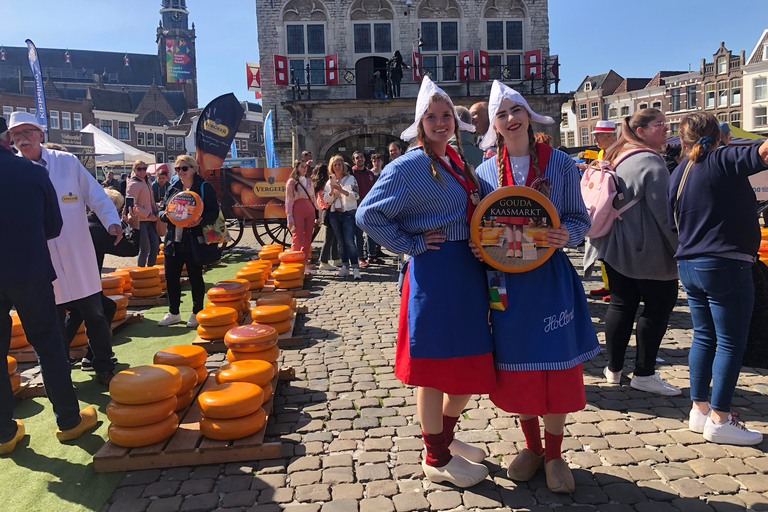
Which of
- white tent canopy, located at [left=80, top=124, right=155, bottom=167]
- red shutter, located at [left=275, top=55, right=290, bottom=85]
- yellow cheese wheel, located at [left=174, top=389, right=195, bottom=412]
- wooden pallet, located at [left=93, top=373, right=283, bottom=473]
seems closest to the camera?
wooden pallet, located at [left=93, top=373, right=283, bottom=473]

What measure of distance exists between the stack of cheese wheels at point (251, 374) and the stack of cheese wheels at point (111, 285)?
3.42 metres

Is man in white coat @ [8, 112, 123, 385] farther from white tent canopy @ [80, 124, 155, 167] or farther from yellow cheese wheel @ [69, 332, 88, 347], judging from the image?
white tent canopy @ [80, 124, 155, 167]

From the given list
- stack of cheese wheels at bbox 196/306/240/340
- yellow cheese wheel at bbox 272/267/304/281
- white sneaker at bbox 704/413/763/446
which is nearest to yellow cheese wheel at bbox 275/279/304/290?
yellow cheese wheel at bbox 272/267/304/281

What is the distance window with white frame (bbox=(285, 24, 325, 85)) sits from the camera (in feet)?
77.6

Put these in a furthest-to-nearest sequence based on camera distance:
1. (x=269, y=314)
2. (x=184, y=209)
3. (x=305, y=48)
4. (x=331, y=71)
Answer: (x=305, y=48) < (x=331, y=71) < (x=184, y=209) < (x=269, y=314)

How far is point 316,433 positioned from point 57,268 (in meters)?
2.12

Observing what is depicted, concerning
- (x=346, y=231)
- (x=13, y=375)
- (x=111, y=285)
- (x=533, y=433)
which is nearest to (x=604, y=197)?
(x=533, y=433)

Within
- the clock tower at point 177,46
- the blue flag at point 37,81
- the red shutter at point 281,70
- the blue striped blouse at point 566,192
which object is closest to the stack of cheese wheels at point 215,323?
the blue striped blouse at point 566,192

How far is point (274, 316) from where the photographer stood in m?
5.13

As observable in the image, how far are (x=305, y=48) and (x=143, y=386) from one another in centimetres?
2292

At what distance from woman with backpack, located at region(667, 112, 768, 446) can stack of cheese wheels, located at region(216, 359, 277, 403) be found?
2.57 metres

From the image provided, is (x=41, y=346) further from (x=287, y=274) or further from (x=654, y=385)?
(x=287, y=274)

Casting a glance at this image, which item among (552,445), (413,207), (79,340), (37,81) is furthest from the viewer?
(37,81)

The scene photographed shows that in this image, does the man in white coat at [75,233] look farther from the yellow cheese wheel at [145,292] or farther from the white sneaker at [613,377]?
the white sneaker at [613,377]
